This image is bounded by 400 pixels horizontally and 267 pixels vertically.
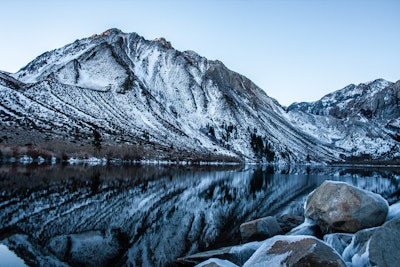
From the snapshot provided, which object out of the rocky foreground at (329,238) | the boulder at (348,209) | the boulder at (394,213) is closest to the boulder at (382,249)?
the rocky foreground at (329,238)

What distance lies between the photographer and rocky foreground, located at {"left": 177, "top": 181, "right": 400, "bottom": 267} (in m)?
10.6

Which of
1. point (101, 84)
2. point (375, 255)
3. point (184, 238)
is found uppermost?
point (101, 84)

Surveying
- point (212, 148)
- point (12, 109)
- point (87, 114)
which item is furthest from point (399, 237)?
point (212, 148)

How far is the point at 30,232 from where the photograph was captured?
719 inches

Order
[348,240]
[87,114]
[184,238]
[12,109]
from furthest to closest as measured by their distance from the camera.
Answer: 1. [87,114]
2. [12,109]
3. [184,238]
4. [348,240]

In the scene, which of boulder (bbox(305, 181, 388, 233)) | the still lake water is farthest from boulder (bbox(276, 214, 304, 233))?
boulder (bbox(305, 181, 388, 233))

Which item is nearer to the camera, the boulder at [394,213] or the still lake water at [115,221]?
the still lake water at [115,221]

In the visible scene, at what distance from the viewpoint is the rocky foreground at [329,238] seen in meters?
10.6

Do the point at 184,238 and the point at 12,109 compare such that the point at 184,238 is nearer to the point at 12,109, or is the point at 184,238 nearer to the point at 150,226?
the point at 150,226

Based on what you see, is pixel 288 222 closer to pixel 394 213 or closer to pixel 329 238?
pixel 329 238

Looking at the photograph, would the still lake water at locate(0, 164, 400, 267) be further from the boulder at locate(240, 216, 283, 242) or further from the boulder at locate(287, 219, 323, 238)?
the boulder at locate(287, 219, 323, 238)

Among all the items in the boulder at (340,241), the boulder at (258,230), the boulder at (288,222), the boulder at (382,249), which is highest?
the boulder at (382,249)

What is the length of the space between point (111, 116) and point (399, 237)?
153625mm

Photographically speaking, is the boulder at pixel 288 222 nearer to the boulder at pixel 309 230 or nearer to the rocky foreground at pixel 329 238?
the rocky foreground at pixel 329 238
